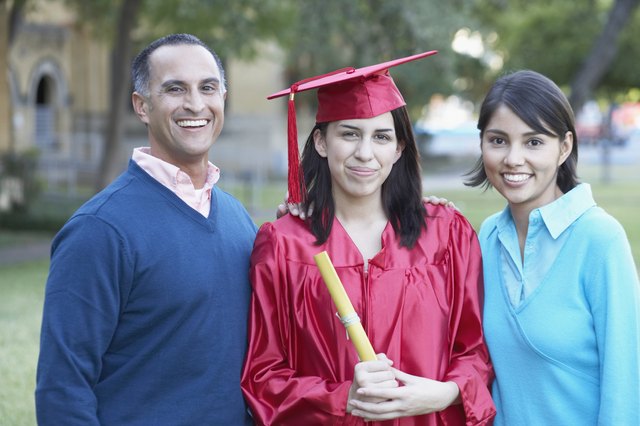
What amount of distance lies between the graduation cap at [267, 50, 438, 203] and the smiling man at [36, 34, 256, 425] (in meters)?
0.24

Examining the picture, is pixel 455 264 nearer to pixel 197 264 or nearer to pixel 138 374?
pixel 197 264

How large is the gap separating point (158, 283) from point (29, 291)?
22.3ft

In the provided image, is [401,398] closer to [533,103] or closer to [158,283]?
[158,283]

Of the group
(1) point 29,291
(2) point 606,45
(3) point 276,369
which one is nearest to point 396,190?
(3) point 276,369

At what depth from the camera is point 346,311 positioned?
230 cm

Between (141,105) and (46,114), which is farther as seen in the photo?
(46,114)

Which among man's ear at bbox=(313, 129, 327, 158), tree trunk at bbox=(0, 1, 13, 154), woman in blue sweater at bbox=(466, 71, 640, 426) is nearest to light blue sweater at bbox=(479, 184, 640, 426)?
woman in blue sweater at bbox=(466, 71, 640, 426)

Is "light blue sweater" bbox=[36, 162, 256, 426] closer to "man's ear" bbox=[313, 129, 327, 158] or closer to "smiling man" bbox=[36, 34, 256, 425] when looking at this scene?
"smiling man" bbox=[36, 34, 256, 425]

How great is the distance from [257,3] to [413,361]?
1110 cm

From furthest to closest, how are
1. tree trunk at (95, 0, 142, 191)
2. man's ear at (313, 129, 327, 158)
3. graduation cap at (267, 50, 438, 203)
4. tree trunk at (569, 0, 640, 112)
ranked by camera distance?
1. tree trunk at (569, 0, 640, 112)
2. tree trunk at (95, 0, 142, 191)
3. man's ear at (313, 129, 327, 158)
4. graduation cap at (267, 50, 438, 203)

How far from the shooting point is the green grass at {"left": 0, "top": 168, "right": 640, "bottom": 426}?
5324 millimetres

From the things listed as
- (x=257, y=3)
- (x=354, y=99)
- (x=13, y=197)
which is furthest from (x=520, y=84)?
(x=13, y=197)

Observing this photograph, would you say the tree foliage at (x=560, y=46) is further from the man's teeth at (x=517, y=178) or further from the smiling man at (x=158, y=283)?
the smiling man at (x=158, y=283)

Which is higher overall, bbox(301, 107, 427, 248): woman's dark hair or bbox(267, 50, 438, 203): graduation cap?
bbox(267, 50, 438, 203): graduation cap
